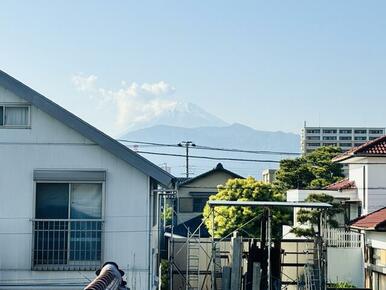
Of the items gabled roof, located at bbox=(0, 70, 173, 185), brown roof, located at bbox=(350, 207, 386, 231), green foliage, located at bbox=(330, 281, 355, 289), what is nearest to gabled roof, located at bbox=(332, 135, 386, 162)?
brown roof, located at bbox=(350, 207, 386, 231)

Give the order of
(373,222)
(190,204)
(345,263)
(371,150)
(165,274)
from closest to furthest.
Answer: (373,222) < (165,274) < (345,263) < (371,150) < (190,204)

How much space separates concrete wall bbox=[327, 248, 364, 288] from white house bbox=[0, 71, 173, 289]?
11728 millimetres

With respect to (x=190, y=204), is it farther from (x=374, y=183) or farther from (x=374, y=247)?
(x=374, y=247)

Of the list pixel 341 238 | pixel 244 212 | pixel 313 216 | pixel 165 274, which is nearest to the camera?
pixel 165 274

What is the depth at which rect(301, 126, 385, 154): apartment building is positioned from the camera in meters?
149

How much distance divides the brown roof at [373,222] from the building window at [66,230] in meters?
10.5

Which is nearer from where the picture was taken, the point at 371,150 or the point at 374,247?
the point at 374,247

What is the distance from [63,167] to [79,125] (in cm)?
100

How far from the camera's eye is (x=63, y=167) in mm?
15812

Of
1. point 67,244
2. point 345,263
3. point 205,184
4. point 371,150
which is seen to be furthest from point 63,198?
point 205,184

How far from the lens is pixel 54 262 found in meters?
15.7

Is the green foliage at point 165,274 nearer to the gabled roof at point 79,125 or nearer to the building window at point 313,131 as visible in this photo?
the gabled roof at point 79,125

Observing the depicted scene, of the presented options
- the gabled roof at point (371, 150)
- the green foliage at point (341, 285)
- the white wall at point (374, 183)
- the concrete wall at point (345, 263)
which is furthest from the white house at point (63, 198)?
the white wall at point (374, 183)

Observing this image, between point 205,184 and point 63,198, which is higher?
point 205,184
